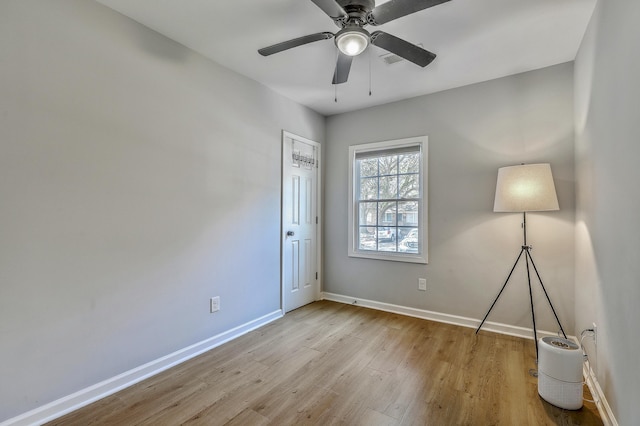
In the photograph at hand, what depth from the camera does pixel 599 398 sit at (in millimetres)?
1839

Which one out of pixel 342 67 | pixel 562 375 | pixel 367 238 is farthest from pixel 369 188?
pixel 562 375

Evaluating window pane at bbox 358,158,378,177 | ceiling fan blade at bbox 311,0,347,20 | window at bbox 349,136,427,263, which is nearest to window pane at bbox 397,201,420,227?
window at bbox 349,136,427,263

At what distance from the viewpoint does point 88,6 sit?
192 cm

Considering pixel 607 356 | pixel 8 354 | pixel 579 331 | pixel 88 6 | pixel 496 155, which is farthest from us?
pixel 496 155

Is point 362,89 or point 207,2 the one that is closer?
point 207,2

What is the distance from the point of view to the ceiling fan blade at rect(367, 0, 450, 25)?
5.02 ft

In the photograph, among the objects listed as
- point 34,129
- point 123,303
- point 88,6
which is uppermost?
point 88,6

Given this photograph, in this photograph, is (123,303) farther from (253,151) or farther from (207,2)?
(207,2)

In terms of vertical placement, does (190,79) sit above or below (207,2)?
below

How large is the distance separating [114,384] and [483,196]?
3.57 meters

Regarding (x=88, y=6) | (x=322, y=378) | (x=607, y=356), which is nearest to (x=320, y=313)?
(x=322, y=378)

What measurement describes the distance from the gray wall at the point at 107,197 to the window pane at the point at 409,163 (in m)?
1.89

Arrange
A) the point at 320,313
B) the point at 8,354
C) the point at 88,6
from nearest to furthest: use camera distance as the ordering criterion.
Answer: the point at 8,354
the point at 88,6
the point at 320,313

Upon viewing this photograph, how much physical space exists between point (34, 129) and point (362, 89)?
111 inches
